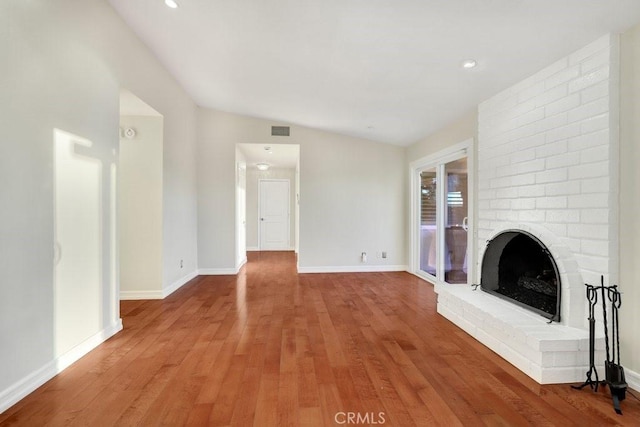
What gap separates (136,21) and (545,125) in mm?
3640

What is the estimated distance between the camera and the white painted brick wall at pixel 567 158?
192 cm

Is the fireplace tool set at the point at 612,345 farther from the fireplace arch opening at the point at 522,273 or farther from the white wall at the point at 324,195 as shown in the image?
the white wall at the point at 324,195

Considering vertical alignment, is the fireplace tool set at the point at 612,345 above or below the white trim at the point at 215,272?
above

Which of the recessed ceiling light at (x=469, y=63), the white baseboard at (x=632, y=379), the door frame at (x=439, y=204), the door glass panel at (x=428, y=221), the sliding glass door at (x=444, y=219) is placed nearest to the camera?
the white baseboard at (x=632, y=379)

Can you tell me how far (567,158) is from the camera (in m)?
2.17

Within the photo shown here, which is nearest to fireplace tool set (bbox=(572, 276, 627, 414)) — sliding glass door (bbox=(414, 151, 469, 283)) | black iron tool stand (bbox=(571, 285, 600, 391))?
black iron tool stand (bbox=(571, 285, 600, 391))

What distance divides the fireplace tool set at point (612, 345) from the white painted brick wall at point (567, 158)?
0.15m

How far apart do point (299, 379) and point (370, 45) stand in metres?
2.55

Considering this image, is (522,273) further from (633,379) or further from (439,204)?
(439,204)

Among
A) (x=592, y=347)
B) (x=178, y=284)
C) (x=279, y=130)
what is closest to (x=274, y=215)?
(x=279, y=130)

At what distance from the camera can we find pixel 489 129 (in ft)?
9.97

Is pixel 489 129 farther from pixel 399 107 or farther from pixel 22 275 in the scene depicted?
pixel 22 275

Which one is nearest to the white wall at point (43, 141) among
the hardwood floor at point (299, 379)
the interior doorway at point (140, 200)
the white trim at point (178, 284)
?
the hardwood floor at point (299, 379)

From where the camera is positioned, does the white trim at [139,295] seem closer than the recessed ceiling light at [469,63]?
No
